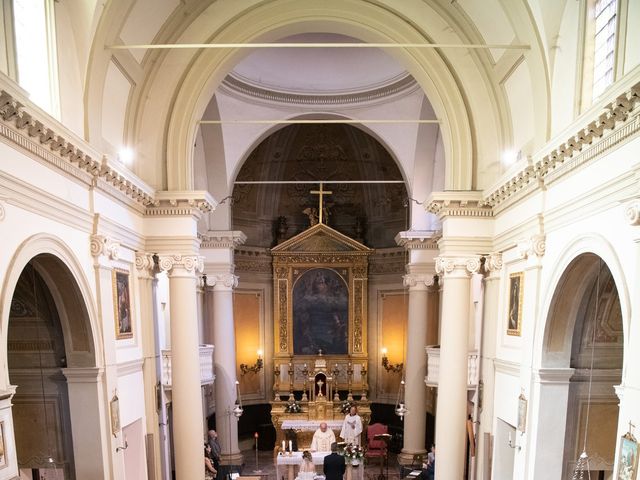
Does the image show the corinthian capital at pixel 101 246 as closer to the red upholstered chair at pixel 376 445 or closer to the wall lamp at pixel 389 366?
the red upholstered chair at pixel 376 445

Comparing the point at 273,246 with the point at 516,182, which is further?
the point at 273,246

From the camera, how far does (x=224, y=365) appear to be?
53.5 ft

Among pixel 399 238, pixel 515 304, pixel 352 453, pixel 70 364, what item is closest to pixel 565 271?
pixel 515 304

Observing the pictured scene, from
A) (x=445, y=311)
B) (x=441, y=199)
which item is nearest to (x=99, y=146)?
(x=441, y=199)

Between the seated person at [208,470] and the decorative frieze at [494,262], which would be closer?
the decorative frieze at [494,262]

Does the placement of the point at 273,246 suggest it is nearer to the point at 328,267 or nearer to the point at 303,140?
the point at 328,267

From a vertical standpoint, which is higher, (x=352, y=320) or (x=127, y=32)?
(x=127, y=32)

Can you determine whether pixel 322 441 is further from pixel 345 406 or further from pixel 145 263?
pixel 145 263

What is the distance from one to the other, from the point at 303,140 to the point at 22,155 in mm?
15099

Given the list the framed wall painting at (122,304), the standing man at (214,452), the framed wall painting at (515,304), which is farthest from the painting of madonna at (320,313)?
the framed wall painting at (515,304)

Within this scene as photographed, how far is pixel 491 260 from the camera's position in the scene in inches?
408

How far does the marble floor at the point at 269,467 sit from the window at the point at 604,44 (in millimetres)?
12280

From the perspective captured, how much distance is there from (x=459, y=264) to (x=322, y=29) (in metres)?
5.42

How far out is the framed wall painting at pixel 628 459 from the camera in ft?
18.0
